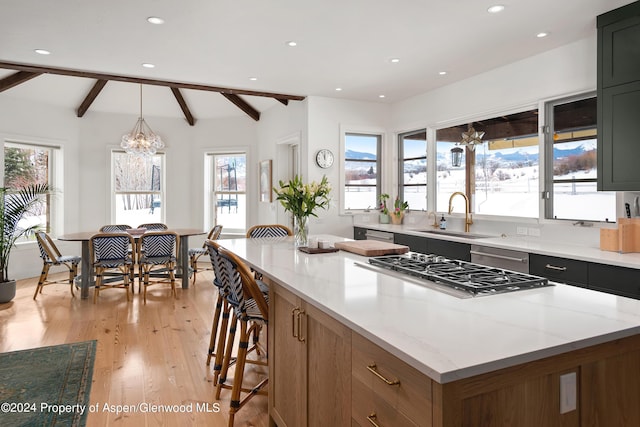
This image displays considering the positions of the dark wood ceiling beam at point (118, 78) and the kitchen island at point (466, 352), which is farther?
the dark wood ceiling beam at point (118, 78)

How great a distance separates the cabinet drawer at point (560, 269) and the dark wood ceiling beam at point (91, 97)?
6.37m

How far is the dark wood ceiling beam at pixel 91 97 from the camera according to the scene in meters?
6.38

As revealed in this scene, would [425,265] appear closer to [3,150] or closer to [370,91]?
[370,91]

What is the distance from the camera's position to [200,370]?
3.14 metres

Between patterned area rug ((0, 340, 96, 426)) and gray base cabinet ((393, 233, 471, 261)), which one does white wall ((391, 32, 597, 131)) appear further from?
patterned area rug ((0, 340, 96, 426))

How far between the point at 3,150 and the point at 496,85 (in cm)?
683

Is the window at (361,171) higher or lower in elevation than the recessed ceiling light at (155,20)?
lower

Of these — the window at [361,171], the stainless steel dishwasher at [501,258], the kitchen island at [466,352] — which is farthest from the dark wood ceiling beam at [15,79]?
the stainless steel dishwasher at [501,258]

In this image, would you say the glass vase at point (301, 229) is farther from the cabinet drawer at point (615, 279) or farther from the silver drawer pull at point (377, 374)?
the cabinet drawer at point (615, 279)

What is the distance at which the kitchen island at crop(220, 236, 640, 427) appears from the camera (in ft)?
3.46

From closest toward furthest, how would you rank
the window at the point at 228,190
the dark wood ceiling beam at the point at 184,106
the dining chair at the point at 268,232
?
1. the dining chair at the point at 268,232
2. the dark wood ceiling beam at the point at 184,106
3. the window at the point at 228,190

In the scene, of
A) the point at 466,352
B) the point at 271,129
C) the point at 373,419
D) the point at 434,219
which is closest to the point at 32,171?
the point at 271,129

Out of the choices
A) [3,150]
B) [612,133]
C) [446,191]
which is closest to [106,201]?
[3,150]

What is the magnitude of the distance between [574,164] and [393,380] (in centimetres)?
343
